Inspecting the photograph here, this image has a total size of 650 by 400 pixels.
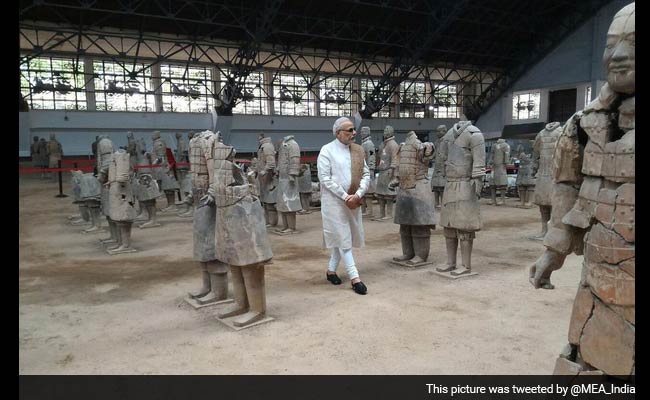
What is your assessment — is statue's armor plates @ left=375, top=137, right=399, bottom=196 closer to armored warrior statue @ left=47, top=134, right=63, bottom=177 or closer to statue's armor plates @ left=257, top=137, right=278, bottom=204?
statue's armor plates @ left=257, top=137, right=278, bottom=204

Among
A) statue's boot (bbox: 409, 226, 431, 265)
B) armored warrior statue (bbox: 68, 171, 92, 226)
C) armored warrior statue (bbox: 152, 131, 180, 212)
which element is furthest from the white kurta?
armored warrior statue (bbox: 152, 131, 180, 212)

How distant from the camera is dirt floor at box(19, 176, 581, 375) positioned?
3.53m

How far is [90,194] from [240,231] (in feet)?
19.2

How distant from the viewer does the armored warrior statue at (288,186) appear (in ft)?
28.6

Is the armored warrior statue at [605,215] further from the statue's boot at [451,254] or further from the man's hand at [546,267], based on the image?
the statue's boot at [451,254]

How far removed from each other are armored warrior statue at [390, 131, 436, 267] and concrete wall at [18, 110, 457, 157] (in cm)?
1502

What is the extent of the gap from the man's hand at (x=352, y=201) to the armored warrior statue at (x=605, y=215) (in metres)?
2.66

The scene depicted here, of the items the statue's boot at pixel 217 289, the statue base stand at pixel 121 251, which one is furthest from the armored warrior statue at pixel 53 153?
the statue's boot at pixel 217 289

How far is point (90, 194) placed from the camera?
28.7ft

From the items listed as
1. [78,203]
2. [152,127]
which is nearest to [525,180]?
[78,203]

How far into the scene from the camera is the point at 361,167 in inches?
209

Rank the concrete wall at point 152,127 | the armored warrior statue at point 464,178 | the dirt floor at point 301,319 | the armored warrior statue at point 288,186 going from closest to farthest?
the dirt floor at point 301,319
the armored warrior statue at point 464,178
the armored warrior statue at point 288,186
the concrete wall at point 152,127
